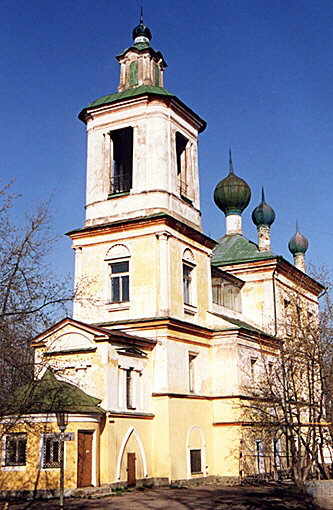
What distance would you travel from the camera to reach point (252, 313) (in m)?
33.8

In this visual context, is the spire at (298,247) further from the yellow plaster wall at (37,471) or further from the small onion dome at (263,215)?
the yellow plaster wall at (37,471)

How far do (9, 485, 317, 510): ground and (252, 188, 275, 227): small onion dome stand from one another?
19.2 metres

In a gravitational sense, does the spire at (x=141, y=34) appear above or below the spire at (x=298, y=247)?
above

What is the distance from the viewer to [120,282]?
27172mm

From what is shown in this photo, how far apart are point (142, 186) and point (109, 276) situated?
383 centimetres

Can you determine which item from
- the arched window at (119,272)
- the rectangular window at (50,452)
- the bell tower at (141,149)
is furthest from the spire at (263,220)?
the rectangular window at (50,452)

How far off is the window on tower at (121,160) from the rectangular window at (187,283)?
13.2 ft

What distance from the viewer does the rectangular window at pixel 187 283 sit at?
27.9m

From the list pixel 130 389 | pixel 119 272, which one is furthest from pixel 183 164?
pixel 130 389

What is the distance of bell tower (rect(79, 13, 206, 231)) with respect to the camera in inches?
1093

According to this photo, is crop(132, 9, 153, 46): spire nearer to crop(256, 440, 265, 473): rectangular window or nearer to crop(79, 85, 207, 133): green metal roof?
crop(79, 85, 207, 133): green metal roof

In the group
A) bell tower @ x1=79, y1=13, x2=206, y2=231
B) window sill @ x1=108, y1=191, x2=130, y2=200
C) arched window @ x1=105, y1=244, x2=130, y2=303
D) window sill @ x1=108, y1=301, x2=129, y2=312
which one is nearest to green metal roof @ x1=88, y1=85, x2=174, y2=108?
bell tower @ x1=79, y1=13, x2=206, y2=231

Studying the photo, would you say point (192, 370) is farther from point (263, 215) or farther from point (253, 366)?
point (263, 215)

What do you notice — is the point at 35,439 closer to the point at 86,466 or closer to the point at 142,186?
the point at 86,466
